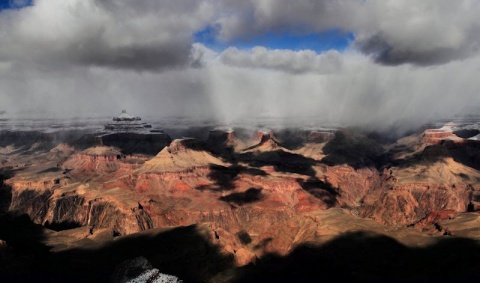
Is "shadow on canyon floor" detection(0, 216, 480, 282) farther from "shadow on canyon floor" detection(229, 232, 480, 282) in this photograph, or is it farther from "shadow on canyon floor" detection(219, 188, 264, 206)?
"shadow on canyon floor" detection(219, 188, 264, 206)

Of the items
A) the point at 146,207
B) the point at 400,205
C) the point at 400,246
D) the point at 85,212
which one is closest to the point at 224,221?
the point at 146,207

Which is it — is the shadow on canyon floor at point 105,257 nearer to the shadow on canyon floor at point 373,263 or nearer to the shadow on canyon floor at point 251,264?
the shadow on canyon floor at point 251,264

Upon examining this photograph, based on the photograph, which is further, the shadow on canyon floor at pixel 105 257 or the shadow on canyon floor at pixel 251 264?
the shadow on canyon floor at pixel 105 257

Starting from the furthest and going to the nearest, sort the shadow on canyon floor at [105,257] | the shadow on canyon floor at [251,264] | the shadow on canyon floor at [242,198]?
the shadow on canyon floor at [242,198], the shadow on canyon floor at [105,257], the shadow on canyon floor at [251,264]

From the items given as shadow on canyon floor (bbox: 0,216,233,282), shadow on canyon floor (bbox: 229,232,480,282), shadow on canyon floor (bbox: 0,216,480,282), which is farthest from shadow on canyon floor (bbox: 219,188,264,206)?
shadow on canyon floor (bbox: 229,232,480,282)

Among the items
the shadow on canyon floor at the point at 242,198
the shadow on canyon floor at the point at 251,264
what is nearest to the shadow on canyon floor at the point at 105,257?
the shadow on canyon floor at the point at 251,264

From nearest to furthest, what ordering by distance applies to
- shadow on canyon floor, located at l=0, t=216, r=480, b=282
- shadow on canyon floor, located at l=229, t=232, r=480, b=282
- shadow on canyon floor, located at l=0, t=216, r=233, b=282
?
shadow on canyon floor, located at l=229, t=232, r=480, b=282 < shadow on canyon floor, located at l=0, t=216, r=480, b=282 < shadow on canyon floor, located at l=0, t=216, r=233, b=282

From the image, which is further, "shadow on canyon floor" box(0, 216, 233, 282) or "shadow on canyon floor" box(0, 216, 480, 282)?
"shadow on canyon floor" box(0, 216, 233, 282)

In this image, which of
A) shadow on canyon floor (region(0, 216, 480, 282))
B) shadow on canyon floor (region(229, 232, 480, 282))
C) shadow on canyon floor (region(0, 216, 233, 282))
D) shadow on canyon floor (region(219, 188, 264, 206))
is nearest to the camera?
shadow on canyon floor (region(229, 232, 480, 282))

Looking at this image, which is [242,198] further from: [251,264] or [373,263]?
[373,263]

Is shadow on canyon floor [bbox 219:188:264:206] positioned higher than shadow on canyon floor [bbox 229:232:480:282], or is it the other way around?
shadow on canyon floor [bbox 229:232:480:282]

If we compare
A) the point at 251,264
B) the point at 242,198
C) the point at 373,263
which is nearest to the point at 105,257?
the point at 251,264
